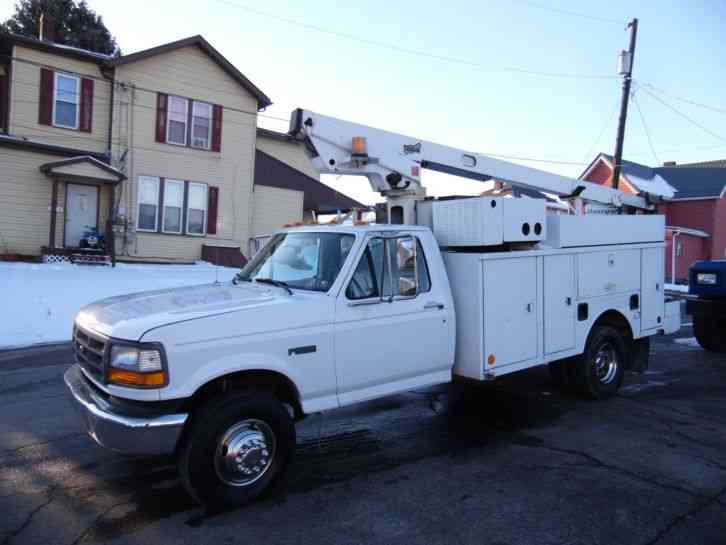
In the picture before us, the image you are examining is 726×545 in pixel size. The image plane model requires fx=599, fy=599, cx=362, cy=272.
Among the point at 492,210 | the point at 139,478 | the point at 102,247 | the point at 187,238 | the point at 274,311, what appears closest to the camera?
the point at 274,311

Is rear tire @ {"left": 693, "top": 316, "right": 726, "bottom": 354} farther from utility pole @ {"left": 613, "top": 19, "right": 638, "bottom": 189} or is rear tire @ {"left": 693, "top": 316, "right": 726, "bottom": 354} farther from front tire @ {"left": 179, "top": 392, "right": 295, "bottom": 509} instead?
utility pole @ {"left": 613, "top": 19, "right": 638, "bottom": 189}

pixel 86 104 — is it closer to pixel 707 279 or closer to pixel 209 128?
pixel 209 128

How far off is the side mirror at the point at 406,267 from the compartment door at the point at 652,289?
3919 mm

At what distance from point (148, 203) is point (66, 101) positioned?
3974mm

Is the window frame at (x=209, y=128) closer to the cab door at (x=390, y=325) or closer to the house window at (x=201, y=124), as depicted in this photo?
the house window at (x=201, y=124)

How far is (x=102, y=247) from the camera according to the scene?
19.0 meters

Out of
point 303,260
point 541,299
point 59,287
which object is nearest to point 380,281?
point 303,260

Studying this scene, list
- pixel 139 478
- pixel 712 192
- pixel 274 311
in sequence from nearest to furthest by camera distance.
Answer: pixel 274 311
pixel 139 478
pixel 712 192

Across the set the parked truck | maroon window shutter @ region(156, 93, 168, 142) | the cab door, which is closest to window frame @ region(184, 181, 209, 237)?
maroon window shutter @ region(156, 93, 168, 142)

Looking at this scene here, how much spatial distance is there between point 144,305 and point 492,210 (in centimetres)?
328

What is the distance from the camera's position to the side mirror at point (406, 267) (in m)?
5.16

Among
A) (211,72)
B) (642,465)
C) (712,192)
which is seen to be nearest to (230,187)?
(211,72)

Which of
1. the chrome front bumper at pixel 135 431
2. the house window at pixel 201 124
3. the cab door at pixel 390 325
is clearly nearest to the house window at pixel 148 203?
the house window at pixel 201 124

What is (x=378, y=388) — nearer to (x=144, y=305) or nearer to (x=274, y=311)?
(x=274, y=311)
